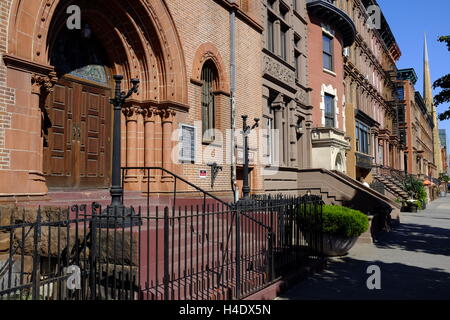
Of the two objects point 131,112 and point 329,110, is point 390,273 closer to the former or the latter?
point 131,112

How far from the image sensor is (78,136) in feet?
29.8

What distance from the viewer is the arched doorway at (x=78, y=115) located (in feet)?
27.8

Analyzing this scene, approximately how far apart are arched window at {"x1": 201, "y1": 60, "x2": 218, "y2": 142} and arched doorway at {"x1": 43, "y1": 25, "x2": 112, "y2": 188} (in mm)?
3165

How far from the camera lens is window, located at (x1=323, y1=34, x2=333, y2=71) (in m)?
22.1

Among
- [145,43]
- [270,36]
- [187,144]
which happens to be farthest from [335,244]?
[270,36]

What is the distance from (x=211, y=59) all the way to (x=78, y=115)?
482 centimetres

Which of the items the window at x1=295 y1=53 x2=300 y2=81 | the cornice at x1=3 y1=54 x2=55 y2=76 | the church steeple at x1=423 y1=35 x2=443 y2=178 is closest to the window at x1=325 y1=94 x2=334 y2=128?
the window at x1=295 y1=53 x2=300 y2=81

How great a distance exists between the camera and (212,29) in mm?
12305

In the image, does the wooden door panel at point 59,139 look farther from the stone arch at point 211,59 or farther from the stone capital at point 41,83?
the stone arch at point 211,59

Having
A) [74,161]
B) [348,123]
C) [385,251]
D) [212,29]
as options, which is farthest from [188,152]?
[348,123]

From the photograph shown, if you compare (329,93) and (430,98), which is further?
(430,98)

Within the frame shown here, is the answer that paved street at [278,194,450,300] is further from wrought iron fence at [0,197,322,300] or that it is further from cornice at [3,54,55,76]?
cornice at [3,54,55,76]

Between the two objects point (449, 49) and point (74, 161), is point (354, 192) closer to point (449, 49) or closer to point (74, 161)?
point (449, 49)

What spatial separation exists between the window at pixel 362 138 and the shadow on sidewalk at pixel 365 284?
67.5 feet
